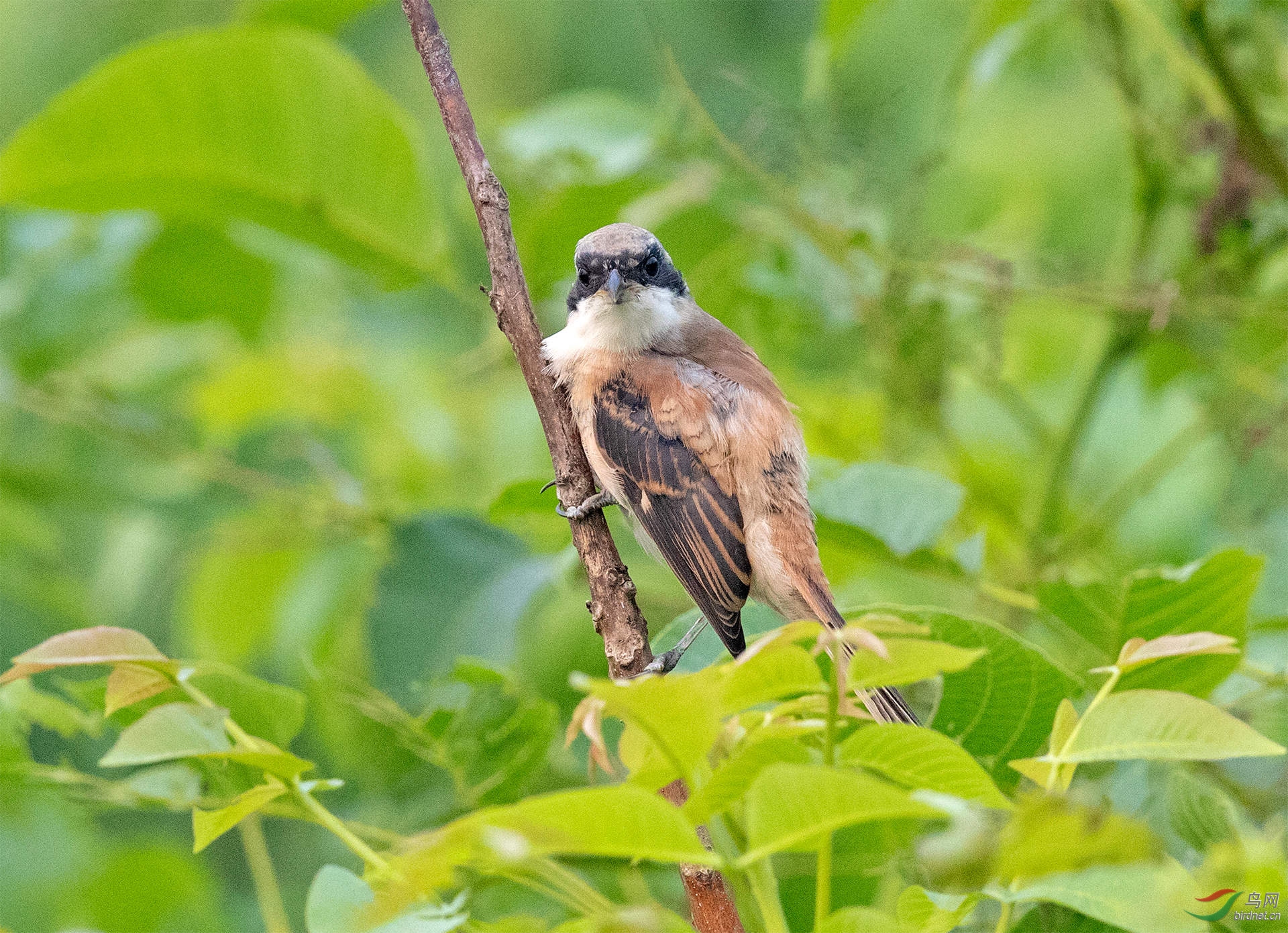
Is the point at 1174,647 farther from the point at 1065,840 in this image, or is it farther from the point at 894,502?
the point at 894,502

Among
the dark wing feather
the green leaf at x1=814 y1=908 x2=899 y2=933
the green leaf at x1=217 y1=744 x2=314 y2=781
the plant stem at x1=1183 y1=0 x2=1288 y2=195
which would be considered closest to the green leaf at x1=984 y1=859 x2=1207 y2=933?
the green leaf at x1=814 y1=908 x2=899 y2=933

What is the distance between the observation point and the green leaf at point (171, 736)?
1022mm

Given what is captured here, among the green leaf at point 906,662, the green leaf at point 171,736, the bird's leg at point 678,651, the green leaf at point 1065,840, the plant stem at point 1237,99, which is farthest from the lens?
the plant stem at point 1237,99

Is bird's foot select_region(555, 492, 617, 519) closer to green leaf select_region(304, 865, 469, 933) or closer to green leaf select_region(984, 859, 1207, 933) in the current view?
green leaf select_region(304, 865, 469, 933)

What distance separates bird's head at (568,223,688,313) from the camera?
2.48m

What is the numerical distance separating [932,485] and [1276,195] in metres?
1.29

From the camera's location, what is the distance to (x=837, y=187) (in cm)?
288

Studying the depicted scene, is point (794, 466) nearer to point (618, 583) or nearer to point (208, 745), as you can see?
point (618, 583)

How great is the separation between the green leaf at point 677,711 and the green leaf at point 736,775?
0.07 ft

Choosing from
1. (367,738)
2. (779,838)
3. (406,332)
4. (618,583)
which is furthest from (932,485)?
(406,332)

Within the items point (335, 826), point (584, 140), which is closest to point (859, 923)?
point (335, 826)

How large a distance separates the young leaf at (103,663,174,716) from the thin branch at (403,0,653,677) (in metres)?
0.47

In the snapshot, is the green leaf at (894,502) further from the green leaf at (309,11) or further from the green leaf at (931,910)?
the green leaf at (309,11)

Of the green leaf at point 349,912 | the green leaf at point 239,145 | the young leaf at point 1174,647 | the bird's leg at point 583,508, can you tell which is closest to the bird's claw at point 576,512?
the bird's leg at point 583,508
